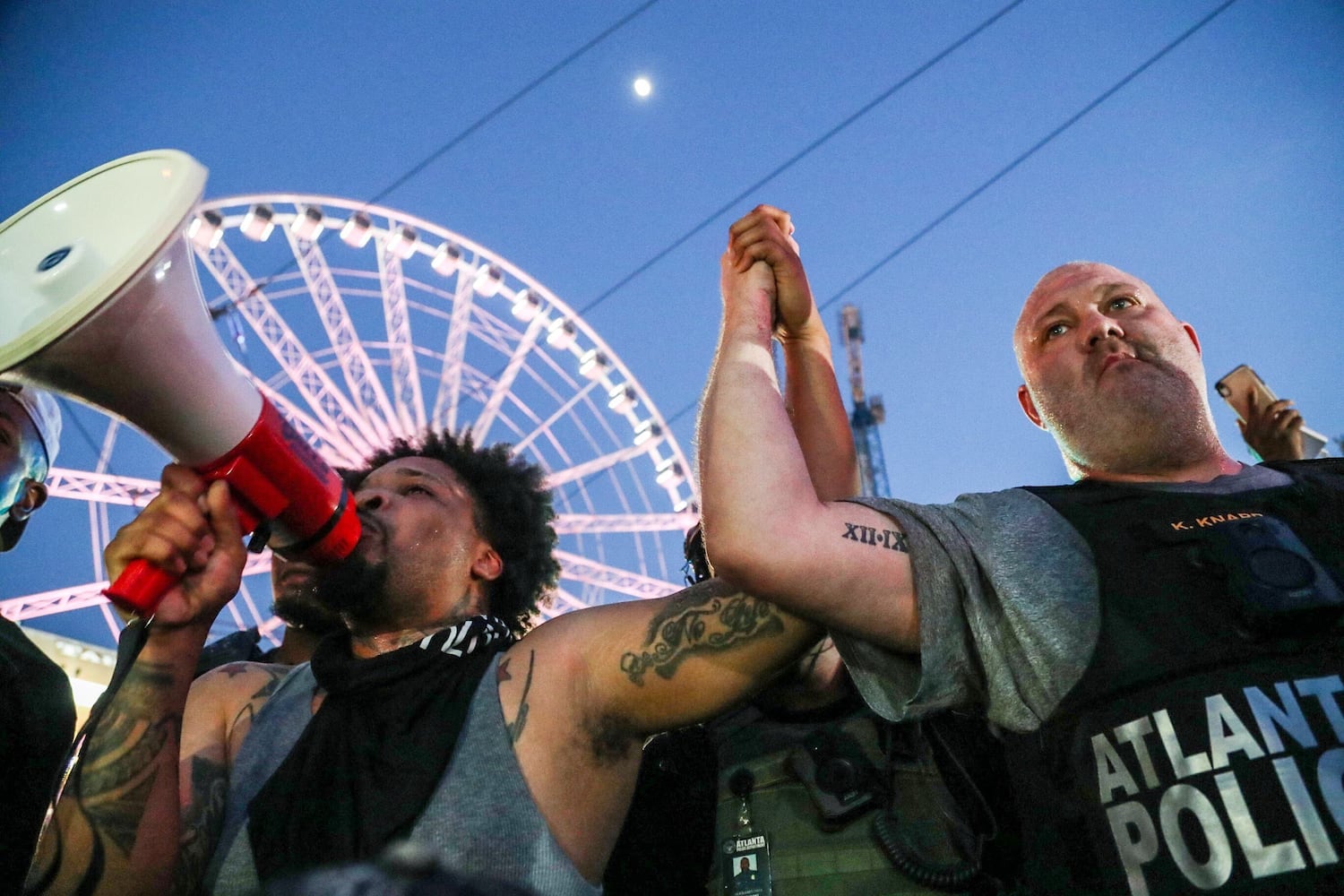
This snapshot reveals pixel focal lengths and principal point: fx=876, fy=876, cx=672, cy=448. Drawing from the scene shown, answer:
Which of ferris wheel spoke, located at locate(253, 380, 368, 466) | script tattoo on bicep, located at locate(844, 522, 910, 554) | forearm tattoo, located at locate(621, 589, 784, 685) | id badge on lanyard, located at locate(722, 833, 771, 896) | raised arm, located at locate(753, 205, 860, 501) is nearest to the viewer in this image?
script tattoo on bicep, located at locate(844, 522, 910, 554)

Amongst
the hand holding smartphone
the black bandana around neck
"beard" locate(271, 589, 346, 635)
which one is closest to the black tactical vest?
the black bandana around neck

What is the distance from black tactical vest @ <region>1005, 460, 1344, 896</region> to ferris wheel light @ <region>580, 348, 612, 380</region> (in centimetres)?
1203

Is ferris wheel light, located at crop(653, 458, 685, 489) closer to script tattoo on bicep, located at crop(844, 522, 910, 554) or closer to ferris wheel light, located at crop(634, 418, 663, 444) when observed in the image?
ferris wheel light, located at crop(634, 418, 663, 444)

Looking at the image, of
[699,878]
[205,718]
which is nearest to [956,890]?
[699,878]

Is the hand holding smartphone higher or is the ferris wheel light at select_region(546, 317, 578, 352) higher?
the ferris wheel light at select_region(546, 317, 578, 352)

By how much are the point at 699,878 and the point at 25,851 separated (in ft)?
5.66

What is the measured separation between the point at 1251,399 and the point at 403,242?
11320mm

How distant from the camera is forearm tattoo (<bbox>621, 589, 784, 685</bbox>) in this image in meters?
1.82

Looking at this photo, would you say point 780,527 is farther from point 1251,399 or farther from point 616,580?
point 616,580

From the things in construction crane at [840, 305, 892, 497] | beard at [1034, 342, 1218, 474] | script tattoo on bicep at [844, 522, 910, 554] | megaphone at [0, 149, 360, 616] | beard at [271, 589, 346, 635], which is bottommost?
script tattoo on bicep at [844, 522, 910, 554]

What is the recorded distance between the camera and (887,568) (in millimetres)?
1567

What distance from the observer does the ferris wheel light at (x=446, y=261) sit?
41.7 ft

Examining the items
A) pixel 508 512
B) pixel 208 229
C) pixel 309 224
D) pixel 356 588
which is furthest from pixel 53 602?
pixel 356 588

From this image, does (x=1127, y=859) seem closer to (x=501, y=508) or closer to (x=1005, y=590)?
(x=1005, y=590)
